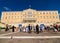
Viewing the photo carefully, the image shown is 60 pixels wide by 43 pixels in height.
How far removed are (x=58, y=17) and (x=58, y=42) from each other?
66762 mm

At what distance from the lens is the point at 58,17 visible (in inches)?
2825

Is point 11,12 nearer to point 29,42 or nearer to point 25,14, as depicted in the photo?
point 25,14

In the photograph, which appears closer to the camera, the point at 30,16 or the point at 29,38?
the point at 29,38

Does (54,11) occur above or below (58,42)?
above

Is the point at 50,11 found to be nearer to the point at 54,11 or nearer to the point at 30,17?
the point at 54,11

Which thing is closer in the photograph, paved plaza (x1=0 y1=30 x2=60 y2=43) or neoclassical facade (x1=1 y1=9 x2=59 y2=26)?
paved plaza (x1=0 y1=30 x2=60 y2=43)

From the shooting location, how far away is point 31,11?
7069 cm

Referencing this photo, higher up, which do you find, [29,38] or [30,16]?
[30,16]

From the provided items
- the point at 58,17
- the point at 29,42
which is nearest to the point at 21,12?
the point at 58,17

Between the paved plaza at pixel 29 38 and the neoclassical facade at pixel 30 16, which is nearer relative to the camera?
the paved plaza at pixel 29 38

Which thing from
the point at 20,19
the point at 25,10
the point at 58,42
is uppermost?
the point at 25,10

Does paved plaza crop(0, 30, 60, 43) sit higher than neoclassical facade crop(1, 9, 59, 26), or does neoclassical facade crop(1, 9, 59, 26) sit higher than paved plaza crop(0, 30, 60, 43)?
neoclassical facade crop(1, 9, 59, 26)

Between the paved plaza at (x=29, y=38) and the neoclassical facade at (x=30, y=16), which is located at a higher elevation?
the neoclassical facade at (x=30, y=16)

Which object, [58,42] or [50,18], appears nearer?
[58,42]
